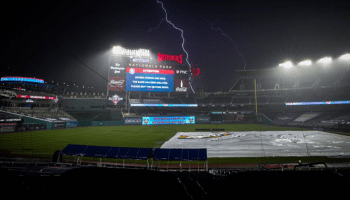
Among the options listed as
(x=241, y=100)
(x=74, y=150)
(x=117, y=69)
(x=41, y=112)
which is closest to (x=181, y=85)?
(x=117, y=69)

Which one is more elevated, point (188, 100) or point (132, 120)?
point (188, 100)

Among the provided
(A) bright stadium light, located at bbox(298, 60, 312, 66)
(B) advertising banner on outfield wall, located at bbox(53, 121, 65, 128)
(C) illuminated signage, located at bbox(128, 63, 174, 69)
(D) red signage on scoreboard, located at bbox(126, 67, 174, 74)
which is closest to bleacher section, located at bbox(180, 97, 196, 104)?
(D) red signage on scoreboard, located at bbox(126, 67, 174, 74)

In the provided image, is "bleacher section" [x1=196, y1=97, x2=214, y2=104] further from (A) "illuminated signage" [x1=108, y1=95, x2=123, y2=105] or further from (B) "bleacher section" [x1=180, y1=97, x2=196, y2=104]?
(A) "illuminated signage" [x1=108, y1=95, x2=123, y2=105]

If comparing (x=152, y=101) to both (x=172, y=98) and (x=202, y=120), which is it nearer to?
(x=172, y=98)

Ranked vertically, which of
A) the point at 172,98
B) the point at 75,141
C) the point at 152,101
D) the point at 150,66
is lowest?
the point at 75,141

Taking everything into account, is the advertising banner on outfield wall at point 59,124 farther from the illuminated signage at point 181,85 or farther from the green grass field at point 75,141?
the illuminated signage at point 181,85

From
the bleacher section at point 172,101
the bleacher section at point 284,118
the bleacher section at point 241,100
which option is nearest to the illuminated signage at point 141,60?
the bleacher section at point 172,101

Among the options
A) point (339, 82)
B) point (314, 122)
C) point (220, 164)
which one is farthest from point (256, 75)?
point (220, 164)
